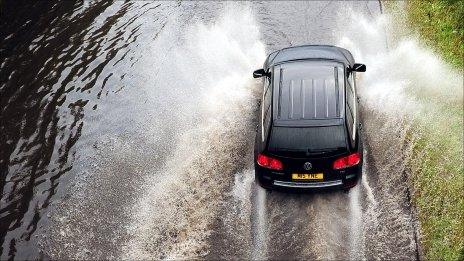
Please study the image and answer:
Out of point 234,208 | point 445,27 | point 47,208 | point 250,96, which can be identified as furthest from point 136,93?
point 445,27

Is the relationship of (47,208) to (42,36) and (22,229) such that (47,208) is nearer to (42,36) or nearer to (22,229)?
(22,229)

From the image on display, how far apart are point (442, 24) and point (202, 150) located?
8718 millimetres

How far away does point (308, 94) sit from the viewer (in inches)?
361

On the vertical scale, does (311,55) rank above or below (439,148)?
above

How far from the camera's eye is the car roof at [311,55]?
10.7 m

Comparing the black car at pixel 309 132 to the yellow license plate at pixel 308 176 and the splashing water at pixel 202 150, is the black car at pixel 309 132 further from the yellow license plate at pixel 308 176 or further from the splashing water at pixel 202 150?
the splashing water at pixel 202 150

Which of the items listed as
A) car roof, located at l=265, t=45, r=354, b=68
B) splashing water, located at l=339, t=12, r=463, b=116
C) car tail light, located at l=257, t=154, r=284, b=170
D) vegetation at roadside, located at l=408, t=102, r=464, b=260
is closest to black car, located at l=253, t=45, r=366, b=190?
car tail light, located at l=257, t=154, r=284, b=170

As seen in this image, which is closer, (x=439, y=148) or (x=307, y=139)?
(x=307, y=139)

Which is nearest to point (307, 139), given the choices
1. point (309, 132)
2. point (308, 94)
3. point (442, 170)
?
point (309, 132)

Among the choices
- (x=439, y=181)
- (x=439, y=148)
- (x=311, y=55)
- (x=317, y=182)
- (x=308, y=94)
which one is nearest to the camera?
(x=317, y=182)

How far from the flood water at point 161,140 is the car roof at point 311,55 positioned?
151 centimetres

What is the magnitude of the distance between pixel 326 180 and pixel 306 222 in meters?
0.94

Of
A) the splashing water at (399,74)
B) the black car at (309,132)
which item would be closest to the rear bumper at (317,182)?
the black car at (309,132)

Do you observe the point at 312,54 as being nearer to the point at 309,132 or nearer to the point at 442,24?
the point at 309,132
